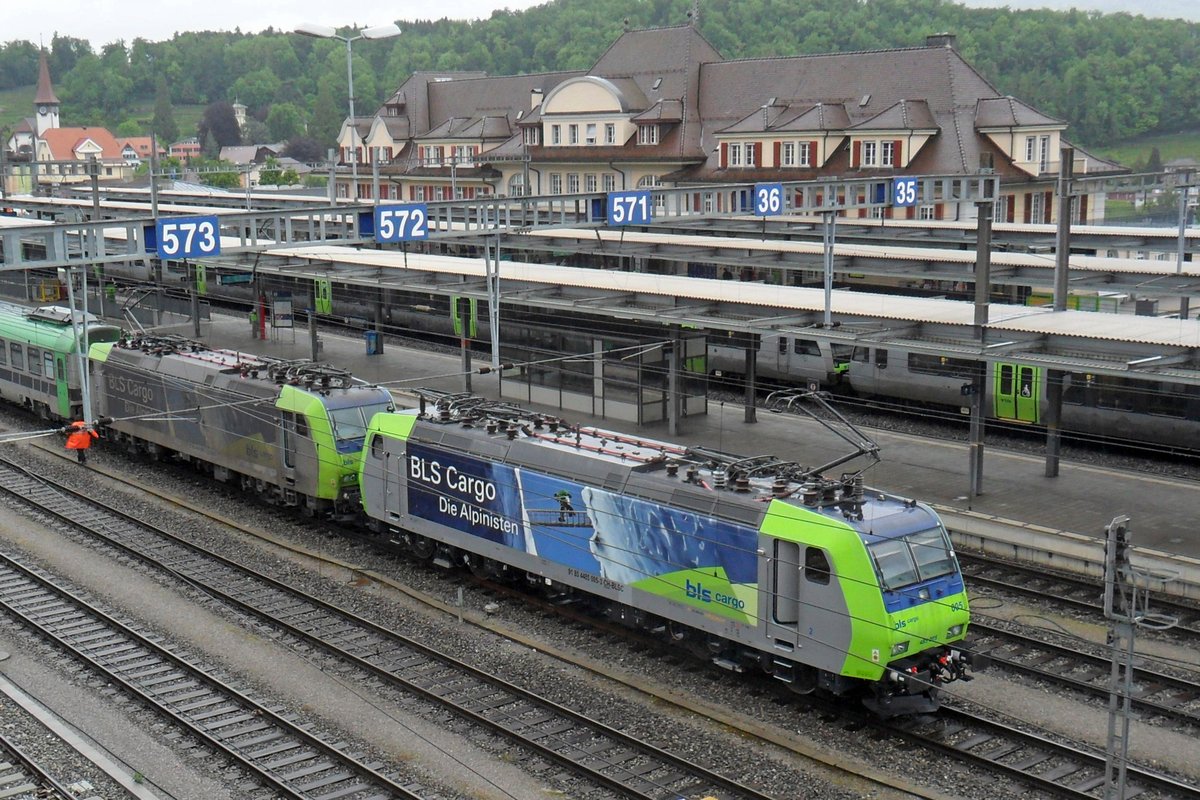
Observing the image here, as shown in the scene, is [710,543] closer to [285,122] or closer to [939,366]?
[939,366]

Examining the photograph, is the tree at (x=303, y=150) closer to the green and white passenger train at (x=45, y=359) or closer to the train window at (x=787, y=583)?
the green and white passenger train at (x=45, y=359)

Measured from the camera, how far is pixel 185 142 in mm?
168000

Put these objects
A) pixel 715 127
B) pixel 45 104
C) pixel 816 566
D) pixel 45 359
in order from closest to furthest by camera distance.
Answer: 1. pixel 816 566
2. pixel 45 359
3. pixel 715 127
4. pixel 45 104

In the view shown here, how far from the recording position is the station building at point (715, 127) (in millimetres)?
55719

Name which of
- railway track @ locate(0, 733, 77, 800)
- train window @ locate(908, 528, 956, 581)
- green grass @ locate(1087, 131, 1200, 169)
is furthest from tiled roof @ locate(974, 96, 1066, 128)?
green grass @ locate(1087, 131, 1200, 169)

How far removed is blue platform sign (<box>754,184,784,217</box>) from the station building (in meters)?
24.1

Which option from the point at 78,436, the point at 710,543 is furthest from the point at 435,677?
the point at 78,436

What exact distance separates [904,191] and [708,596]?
16037 mm

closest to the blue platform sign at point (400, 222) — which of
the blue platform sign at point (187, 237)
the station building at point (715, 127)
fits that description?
the blue platform sign at point (187, 237)

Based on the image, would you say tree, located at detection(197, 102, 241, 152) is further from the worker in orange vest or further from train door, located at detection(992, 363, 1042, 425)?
the worker in orange vest

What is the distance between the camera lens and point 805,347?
110 feet

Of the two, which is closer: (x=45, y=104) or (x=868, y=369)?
(x=868, y=369)

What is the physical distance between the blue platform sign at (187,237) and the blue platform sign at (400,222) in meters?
3.29

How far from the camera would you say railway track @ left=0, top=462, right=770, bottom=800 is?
1439cm
